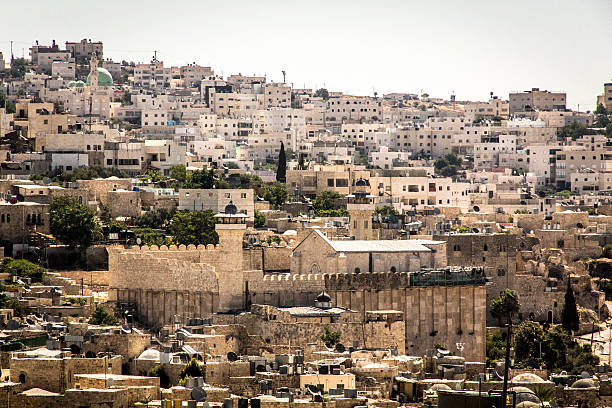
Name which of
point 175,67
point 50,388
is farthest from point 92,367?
point 175,67

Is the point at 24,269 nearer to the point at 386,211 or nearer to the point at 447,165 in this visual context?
the point at 386,211

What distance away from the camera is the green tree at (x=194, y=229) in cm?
7031

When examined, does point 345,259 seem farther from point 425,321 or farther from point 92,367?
point 92,367

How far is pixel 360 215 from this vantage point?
71250 millimetres

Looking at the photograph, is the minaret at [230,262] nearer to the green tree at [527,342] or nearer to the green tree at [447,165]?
the green tree at [527,342]

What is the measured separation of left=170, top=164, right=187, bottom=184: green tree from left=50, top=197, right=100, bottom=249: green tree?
61.7ft

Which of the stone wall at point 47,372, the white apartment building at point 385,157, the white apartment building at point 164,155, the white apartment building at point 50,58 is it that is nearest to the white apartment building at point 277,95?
the white apartment building at point 50,58

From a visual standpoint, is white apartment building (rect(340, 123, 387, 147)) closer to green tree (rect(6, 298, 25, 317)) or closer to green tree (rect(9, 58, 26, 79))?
green tree (rect(9, 58, 26, 79))

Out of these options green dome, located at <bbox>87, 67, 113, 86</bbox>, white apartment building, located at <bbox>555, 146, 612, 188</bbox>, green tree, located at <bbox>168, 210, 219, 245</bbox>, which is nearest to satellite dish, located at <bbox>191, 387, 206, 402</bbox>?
green tree, located at <bbox>168, 210, 219, 245</bbox>

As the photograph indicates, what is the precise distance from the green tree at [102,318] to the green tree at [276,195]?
3145cm

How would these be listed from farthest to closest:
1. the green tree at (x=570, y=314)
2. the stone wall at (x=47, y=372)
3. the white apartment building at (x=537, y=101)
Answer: the white apartment building at (x=537, y=101), the green tree at (x=570, y=314), the stone wall at (x=47, y=372)

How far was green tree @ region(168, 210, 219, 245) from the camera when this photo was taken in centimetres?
7031

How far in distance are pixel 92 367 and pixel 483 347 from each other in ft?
75.7

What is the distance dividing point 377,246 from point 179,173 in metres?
27.7
